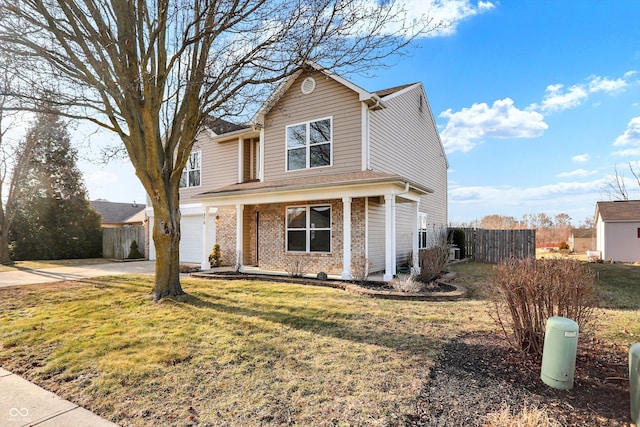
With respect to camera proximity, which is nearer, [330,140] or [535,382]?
[535,382]

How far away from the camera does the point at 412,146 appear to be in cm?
1481

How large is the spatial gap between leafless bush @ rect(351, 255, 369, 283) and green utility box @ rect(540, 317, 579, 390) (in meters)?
6.44

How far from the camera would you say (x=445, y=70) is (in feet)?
42.5

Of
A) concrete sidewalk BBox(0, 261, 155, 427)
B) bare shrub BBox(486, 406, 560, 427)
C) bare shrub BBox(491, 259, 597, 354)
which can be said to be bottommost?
concrete sidewalk BBox(0, 261, 155, 427)

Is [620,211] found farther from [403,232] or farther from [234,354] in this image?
[234,354]

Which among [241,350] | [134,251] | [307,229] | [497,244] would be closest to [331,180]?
[307,229]

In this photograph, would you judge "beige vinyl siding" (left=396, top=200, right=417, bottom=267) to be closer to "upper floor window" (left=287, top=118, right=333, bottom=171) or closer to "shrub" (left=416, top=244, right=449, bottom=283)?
"shrub" (left=416, top=244, right=449, bottom=283)

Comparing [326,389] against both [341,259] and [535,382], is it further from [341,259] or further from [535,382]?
[341,259]

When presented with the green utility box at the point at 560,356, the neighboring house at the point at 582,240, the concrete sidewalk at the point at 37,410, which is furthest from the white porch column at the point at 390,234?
the neighboring house at the point at 582,240

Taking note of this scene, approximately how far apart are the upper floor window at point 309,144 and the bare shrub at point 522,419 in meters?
9.75

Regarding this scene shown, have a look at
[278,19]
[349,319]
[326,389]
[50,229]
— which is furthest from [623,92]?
[50,229]

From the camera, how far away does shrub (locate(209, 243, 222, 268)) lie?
561 inches

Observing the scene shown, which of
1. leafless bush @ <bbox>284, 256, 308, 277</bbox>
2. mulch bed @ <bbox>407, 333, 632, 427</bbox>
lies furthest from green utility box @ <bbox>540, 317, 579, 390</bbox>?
leafless bush @ <bbox>284, 256, 308, 277</bbox>

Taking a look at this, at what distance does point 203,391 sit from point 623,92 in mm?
18579
